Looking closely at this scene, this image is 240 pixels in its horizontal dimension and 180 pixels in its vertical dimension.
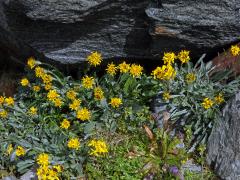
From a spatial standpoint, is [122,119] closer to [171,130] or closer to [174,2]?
[171,130]

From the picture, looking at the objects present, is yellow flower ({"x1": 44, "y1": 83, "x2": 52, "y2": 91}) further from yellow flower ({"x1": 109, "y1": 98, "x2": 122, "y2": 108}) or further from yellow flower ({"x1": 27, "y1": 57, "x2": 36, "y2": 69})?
yellow flower ({"x1": 109, "y1": 98, "x2": 122, "y2": 108})

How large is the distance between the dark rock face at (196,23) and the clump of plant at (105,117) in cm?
25

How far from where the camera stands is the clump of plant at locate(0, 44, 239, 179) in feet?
16.3

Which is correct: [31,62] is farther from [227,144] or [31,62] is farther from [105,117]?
[227,144]

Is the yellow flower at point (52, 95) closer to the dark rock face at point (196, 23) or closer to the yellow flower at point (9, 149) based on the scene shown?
the yellow flower at point (9, 149)

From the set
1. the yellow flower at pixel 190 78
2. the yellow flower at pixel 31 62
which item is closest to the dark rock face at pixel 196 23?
the yellow flower at pixel 190 78

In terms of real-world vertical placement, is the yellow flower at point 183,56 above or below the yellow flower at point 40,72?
above

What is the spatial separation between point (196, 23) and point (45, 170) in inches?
88.6

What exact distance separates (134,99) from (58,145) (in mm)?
1049

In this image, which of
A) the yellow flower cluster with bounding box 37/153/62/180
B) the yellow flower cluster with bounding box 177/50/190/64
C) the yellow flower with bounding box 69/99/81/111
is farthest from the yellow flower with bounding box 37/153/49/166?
the yellow flower cluster with bounding box 177/50/190/64

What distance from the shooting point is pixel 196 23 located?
518 centimetres

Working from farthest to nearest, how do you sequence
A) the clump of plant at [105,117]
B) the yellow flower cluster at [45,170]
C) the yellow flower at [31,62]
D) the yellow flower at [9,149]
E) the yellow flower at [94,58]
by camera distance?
the yellow flower at [31,62], the yellow flower at [94,58], the yellow flower at [9,149], the clump of plant at [105,117], the yellow flower cluster at [45,170]

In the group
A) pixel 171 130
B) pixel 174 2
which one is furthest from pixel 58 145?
pixel 174 2

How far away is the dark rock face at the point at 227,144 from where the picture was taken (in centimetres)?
463
